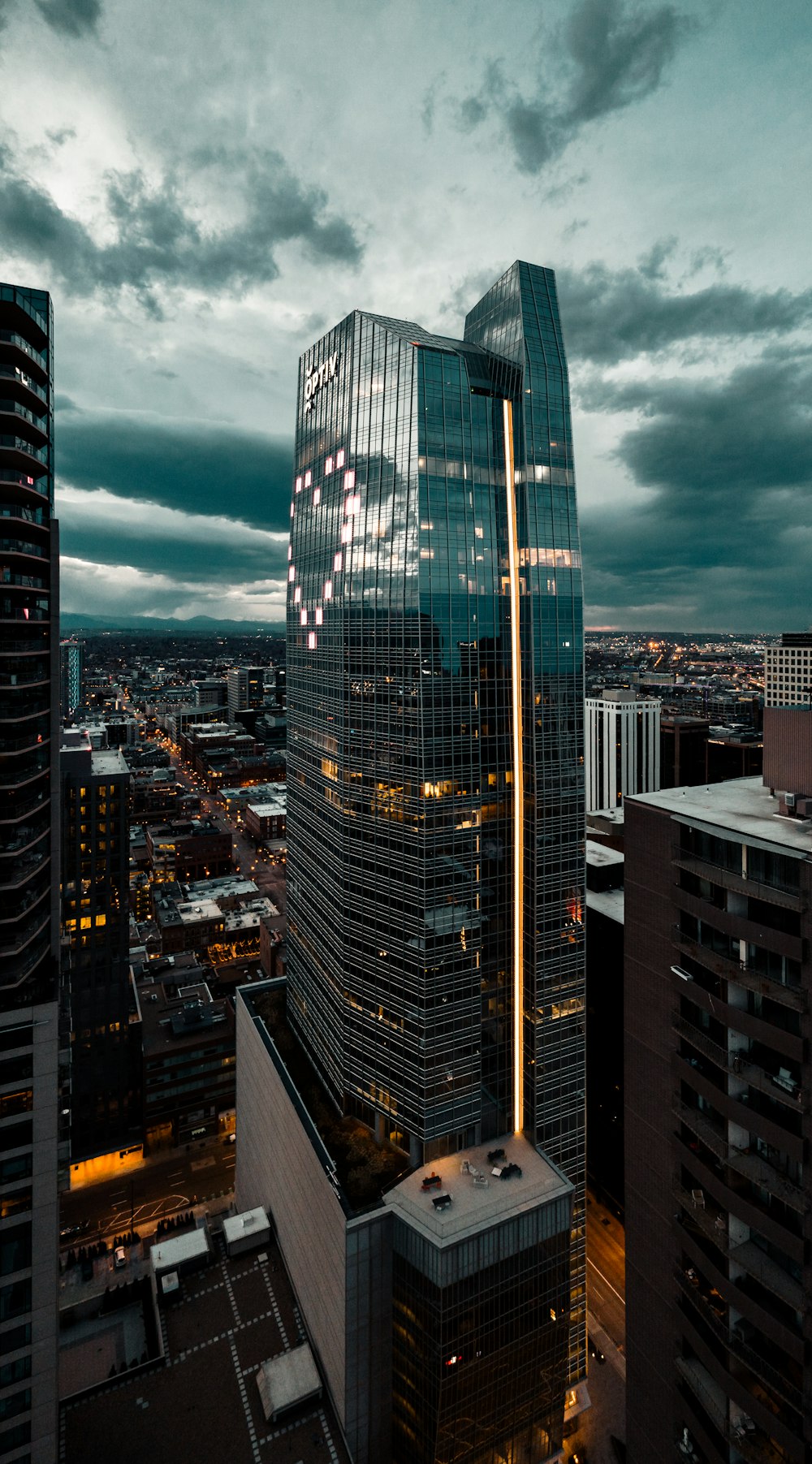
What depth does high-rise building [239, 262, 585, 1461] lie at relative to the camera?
68.2 meters

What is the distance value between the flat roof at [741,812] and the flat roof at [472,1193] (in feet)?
146

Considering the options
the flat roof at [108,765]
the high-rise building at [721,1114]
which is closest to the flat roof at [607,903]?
the high-rise building at [721,1114]

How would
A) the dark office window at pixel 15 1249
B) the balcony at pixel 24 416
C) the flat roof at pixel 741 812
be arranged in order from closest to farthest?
the flat roof at pixel 741 812 < the dark office window at pixel 15 1249 < the balcony at pixel 24 416

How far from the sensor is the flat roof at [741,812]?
36.5m

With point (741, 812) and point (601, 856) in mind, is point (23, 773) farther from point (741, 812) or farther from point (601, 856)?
point (601, 856)

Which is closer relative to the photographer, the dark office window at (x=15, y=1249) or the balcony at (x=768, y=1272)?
the balcony at (x=768, y=1272)

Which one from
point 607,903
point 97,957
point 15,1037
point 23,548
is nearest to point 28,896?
point 15,1037

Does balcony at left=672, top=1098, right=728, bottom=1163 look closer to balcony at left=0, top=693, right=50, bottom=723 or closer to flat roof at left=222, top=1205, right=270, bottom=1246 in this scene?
balcony at left=0, top=693, right=50, bottom=723

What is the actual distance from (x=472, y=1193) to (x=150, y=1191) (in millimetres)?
87161

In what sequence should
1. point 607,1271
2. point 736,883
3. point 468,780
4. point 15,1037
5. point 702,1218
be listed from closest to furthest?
point 736,883 < point 702,1218 < point 15,1037 < point 468,780 < point 607,1271

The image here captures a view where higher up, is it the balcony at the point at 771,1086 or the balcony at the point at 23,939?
the balcony at the point at 23,939

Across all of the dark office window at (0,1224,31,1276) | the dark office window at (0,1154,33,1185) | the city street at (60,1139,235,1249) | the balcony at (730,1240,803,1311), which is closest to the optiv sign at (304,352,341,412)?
the dark office window at (0,1154,33,1185)

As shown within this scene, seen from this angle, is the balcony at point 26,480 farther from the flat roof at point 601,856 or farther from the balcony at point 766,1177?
the flat roof at point 601,856

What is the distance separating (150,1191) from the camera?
119 metres
